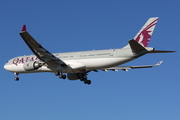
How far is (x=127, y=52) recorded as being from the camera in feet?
129

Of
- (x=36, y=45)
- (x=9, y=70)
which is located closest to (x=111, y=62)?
(x=36, y=45)

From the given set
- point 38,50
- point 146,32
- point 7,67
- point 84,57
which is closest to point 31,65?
point 38,50

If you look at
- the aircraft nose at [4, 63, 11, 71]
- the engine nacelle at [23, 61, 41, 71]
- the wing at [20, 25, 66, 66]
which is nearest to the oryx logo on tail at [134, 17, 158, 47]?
the wing at [20, 25, 66, 66]

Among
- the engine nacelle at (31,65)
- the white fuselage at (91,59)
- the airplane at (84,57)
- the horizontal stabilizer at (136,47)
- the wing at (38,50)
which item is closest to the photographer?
the horizontal stabilizer at (136,47)

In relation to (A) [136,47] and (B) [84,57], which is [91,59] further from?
(A) [136,47]

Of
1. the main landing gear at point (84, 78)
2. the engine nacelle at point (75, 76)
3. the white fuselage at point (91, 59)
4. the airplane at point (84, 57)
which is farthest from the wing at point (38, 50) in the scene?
the main landing gear at point (84, 78)

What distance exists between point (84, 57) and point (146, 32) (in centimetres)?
768

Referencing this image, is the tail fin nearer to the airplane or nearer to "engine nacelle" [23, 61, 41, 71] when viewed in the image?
the airplane

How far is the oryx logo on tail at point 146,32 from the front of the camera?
→ 131ft

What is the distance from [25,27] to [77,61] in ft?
26.5

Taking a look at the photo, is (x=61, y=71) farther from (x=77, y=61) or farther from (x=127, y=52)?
(x=127, y=52)

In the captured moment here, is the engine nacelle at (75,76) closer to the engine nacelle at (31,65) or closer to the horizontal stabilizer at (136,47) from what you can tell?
the engine nacelle at (31,65)

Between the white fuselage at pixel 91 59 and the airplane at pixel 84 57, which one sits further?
the white fuselage at pixel 91 59

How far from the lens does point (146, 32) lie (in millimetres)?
40500
